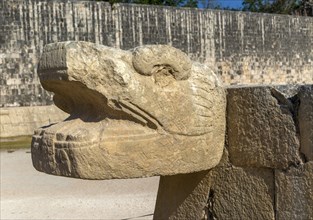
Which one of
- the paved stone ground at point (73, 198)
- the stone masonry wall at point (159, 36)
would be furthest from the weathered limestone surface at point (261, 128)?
the stone masonry wall at point (159, 36)

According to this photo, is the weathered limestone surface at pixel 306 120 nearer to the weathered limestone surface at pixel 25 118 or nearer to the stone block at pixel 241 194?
the stone block at pixel 241 194

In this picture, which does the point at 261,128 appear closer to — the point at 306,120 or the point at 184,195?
the point at 306,120

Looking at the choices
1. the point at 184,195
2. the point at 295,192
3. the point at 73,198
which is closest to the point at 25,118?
the point at 73,198

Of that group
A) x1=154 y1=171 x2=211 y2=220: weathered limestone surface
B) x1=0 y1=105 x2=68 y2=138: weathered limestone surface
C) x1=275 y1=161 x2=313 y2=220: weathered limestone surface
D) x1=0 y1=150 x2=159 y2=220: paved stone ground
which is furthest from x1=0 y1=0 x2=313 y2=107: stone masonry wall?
x1=275 y1=161 x2=313 y2=220: weathered limestone surface

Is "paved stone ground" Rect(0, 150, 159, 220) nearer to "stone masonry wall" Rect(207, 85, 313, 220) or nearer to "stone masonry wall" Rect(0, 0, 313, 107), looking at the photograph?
"stone masonry wall" Rect(207, 85, 313, 220)

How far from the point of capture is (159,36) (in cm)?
1814

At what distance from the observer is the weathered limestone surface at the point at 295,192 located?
2346mm

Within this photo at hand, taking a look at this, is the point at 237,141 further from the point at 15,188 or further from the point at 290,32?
the point at 290,32

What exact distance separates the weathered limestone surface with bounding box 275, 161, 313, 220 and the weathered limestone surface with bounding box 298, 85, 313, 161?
0.06 m

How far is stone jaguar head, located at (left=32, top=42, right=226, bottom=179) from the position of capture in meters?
2.21

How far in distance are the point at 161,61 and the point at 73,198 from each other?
4633mm

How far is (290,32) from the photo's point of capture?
2178 cm

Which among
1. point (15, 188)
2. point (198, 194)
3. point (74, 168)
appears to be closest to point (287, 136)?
point (198, 194)

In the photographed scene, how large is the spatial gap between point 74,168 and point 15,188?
5791 mm
